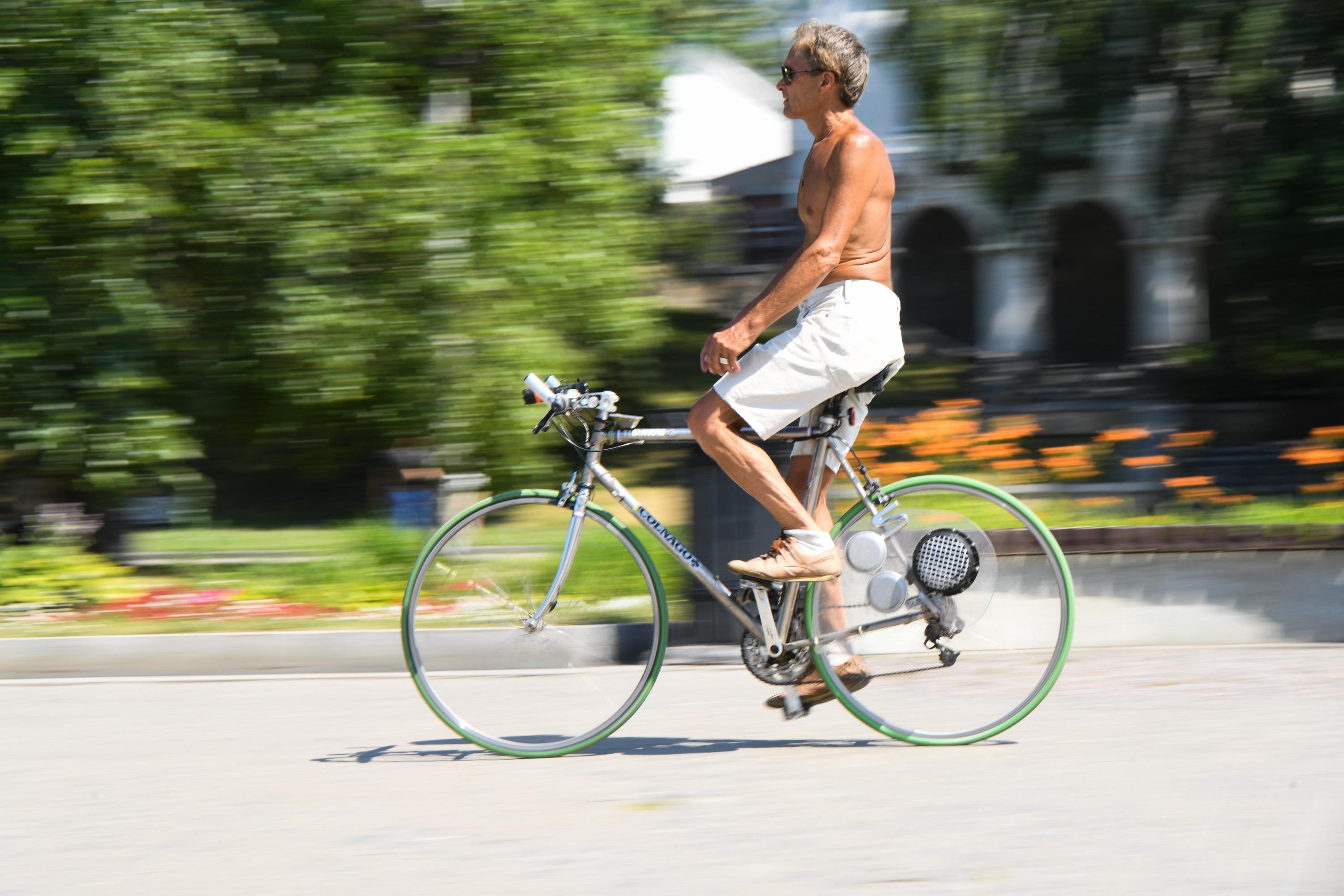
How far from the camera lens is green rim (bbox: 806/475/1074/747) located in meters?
4.36

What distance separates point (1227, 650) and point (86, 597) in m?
5.74

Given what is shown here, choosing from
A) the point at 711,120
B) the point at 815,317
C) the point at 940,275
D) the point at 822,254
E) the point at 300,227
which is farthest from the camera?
the point at 940,275

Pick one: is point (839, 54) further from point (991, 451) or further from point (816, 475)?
point (991, 451)

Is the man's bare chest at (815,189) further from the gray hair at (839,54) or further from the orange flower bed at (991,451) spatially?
the orange flower bed at (991,451)

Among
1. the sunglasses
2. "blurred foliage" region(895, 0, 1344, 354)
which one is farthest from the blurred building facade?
the sunglasses

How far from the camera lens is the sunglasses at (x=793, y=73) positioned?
4.29 metres

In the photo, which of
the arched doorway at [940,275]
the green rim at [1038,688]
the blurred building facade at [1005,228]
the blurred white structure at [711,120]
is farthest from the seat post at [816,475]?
the arched doorway at [940,275]

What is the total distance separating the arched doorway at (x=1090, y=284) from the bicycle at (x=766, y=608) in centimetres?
1814

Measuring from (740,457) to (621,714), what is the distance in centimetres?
92

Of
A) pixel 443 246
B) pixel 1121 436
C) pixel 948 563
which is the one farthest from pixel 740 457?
pixel 443 246

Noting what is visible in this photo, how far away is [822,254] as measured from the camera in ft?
13.7

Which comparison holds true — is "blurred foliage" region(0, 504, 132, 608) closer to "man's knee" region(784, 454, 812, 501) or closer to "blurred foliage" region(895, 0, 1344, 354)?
"man's knee" region(784, 454, 812, 501)

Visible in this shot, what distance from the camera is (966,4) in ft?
34.5

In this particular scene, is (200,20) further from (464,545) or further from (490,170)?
(464,545)
